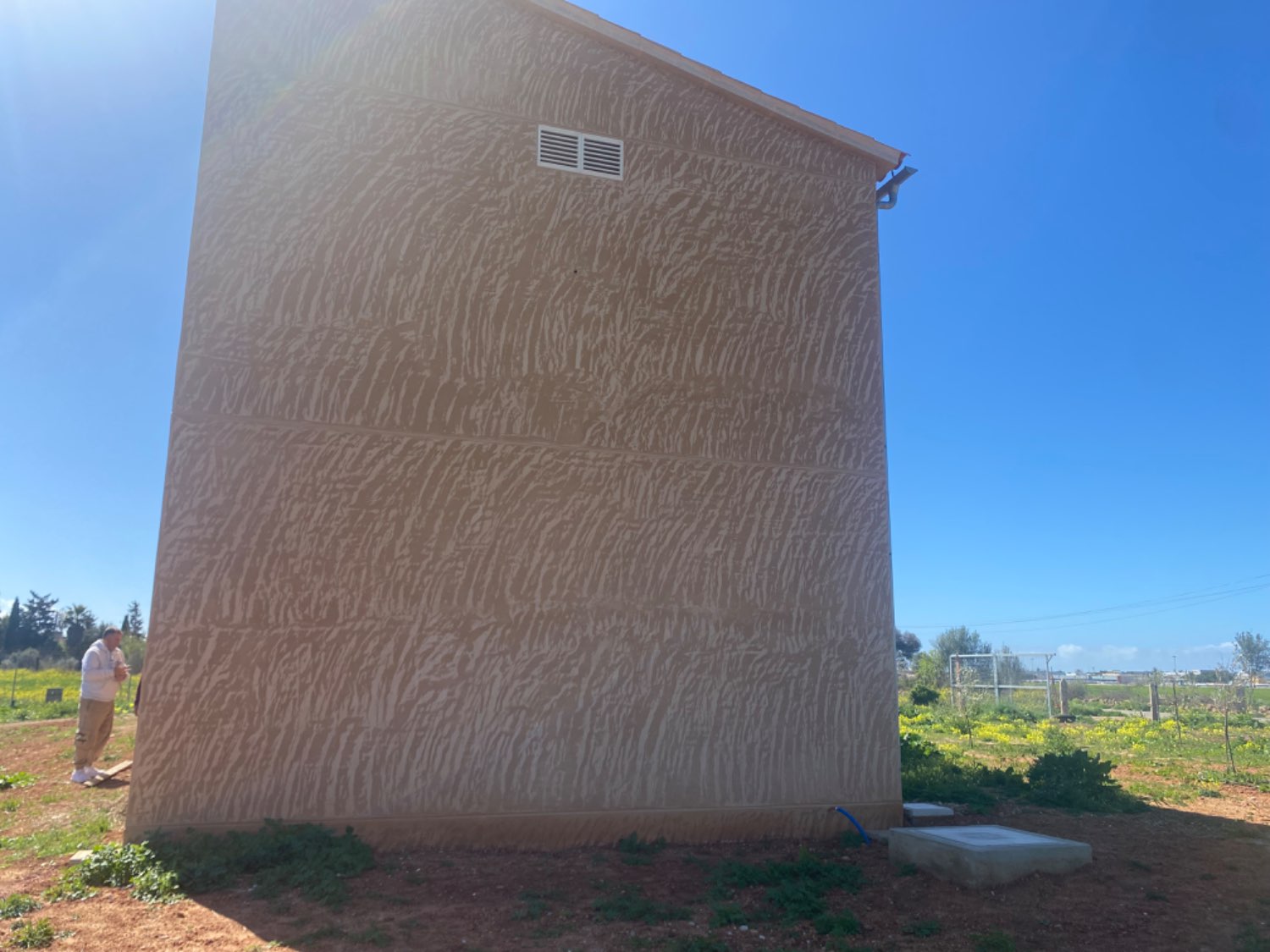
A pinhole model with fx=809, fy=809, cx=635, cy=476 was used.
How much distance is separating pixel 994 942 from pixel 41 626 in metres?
62.5

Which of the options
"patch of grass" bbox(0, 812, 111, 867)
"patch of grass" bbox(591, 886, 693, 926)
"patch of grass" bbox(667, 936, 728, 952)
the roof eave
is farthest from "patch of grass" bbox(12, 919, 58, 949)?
the roof eave

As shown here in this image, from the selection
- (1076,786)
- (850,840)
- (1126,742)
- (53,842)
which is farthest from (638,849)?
(1126,742)

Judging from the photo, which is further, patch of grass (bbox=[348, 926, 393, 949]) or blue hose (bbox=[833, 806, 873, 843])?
blue hose (bbox=[833, 806, 873, 843])

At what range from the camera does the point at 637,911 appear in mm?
4363

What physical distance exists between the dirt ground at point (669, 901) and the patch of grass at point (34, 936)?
0.06 m

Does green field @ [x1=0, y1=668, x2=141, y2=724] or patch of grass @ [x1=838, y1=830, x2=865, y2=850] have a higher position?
patch of grass @ [x1=838, y1=830, x2=865, y2=850]

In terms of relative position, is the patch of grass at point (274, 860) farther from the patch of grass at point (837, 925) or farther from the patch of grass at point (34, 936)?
the patch of grass at point (837, 925)

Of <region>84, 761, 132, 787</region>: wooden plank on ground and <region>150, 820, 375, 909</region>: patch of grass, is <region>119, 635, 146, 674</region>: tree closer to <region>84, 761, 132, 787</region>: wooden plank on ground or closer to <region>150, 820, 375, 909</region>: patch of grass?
<region>84, 761, 132, 787</region>: wooden plank on ground

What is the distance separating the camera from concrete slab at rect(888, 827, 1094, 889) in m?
4.71

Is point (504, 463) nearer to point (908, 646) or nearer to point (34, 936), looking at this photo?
point (34, 936)

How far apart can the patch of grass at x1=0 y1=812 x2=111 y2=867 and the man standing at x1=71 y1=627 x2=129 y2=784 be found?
6.47 feet

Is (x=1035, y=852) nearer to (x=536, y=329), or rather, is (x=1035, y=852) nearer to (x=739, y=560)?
(x=739, y=560)

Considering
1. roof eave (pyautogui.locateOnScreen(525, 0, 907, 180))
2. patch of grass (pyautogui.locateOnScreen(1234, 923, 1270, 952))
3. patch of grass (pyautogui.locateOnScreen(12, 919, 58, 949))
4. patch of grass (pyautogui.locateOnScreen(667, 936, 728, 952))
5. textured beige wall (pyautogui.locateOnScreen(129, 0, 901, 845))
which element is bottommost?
patch of grass (pyautogui.locateOnScreen(12, 919, 58, 949))

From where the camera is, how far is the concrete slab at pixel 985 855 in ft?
15.5
